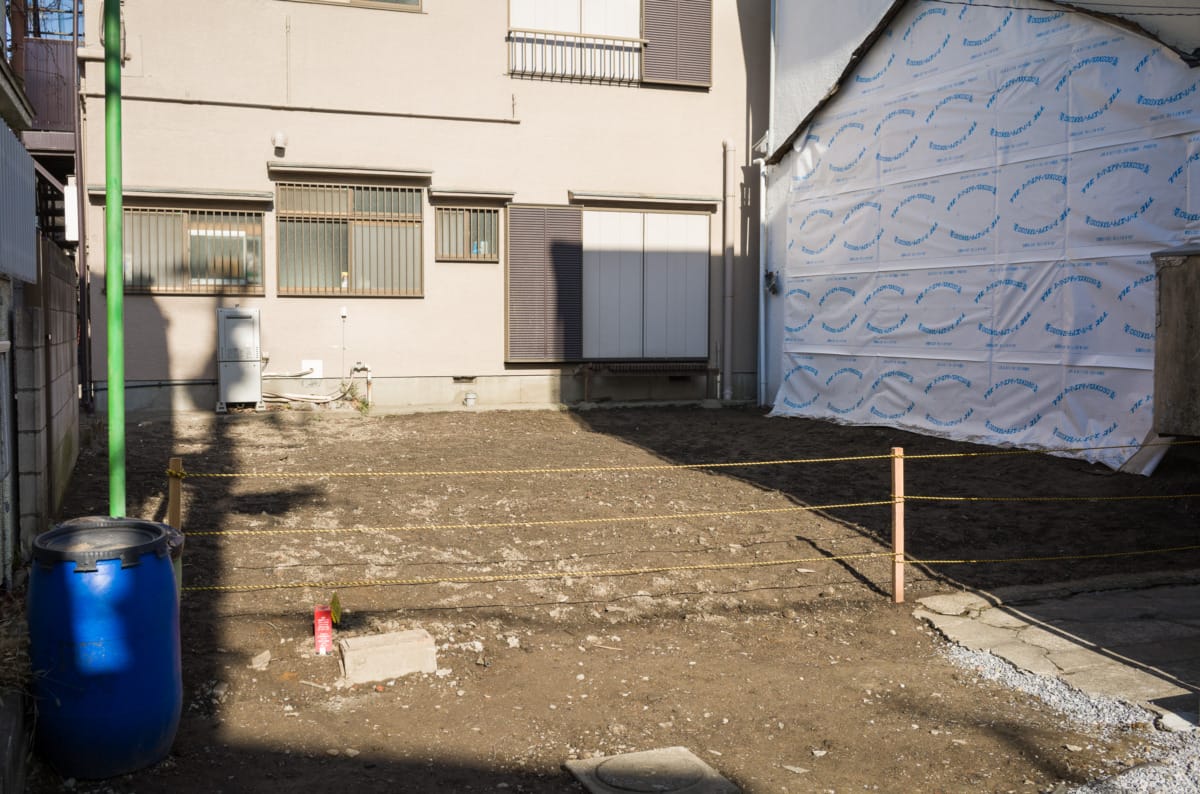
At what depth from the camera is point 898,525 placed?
655 centimetres

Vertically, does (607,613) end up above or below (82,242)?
below

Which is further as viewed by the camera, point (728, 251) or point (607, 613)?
point (728, 251)

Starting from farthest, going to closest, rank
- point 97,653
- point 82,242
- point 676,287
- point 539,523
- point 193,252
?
1. point 676,287
2. point 193,252
3. point 82,242
4. point 539,523
5. point 97,653

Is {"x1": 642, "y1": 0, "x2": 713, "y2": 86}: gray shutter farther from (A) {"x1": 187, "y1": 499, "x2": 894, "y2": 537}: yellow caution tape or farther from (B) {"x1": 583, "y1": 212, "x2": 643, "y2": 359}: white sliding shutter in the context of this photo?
(A) {"x1": 187, "y1": 499, "x2": 894, "y2": 537}: yellow caution tape

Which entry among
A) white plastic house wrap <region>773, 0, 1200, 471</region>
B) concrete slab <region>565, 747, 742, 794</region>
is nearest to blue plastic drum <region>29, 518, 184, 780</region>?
concrete slab <region>565, 747, 742, 794</region>

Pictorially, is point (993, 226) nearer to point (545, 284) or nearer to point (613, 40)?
point (545, 284)

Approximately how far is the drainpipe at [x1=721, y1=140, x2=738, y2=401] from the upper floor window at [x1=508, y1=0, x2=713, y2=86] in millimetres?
1191

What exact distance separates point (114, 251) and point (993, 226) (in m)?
9.37

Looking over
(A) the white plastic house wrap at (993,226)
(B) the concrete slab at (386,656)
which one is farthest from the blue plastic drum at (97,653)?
(A) the white plastic house wrap at (993,226)

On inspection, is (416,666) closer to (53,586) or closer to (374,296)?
(53,586)

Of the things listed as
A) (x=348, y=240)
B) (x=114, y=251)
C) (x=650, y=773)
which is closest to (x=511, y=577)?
(x=650, y=773)

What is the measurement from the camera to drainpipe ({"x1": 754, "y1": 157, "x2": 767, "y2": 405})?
15.9 metres

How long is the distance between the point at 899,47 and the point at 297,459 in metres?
8.69

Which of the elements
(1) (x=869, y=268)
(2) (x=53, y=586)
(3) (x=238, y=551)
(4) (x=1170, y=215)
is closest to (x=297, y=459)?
(3) (x=238, y=551)
